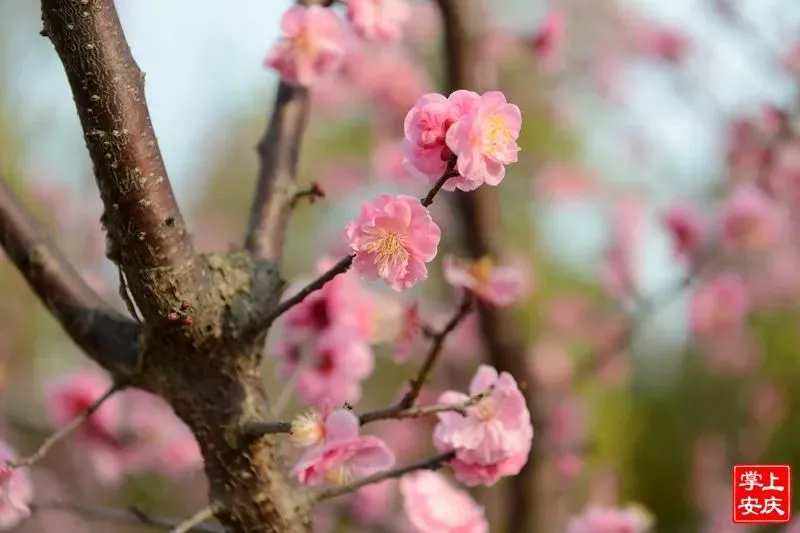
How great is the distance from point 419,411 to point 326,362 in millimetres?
346

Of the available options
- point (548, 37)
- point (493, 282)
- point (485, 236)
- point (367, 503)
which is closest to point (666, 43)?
point (548, 37)

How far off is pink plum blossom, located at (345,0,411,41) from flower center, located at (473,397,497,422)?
51 centimetres

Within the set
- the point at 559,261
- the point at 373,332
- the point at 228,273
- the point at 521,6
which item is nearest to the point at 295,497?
the point at 228,273

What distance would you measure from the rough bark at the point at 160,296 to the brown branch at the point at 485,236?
0.77m

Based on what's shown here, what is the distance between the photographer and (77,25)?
60 cm

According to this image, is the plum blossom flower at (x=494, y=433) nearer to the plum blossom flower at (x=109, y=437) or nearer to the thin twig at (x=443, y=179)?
the thin twig at (x=443, y=179)

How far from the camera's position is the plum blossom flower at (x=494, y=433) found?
2.31ft

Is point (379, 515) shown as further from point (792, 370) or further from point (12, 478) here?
point (792, 370)

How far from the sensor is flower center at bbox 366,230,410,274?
1.95ft

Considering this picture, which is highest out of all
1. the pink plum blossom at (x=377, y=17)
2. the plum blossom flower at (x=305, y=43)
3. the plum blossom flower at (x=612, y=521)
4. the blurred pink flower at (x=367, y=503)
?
the pink plum blossom at (x=377, y=17)

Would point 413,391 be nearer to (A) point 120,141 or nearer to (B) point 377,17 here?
(A) point 120,141

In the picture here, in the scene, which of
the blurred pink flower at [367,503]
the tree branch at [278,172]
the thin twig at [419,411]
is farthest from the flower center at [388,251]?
the blurred pink flower at [367,503]

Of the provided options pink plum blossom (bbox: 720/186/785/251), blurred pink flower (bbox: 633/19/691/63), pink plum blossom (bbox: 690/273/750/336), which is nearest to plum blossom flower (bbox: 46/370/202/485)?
pink plum blossom (bbox: 720/186/785/251)

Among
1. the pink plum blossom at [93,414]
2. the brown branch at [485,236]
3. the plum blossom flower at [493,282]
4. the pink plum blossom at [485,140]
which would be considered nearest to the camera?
the pink plum blossom at [485,140]
